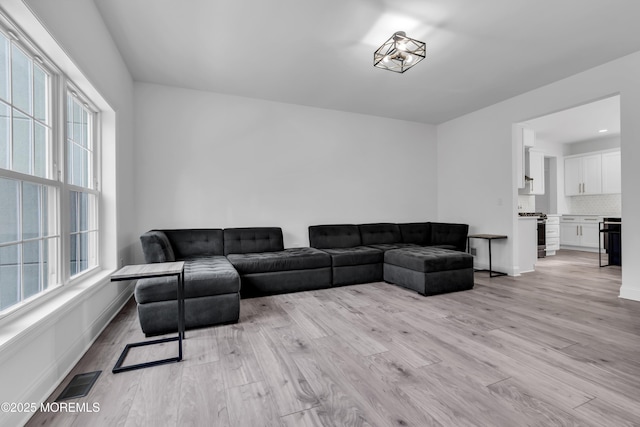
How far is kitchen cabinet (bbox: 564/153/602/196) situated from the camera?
7.20m

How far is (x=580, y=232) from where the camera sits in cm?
730

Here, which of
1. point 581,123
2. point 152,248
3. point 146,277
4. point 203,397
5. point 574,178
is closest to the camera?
point 203,397

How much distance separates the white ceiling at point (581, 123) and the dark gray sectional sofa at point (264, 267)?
2.90 metres

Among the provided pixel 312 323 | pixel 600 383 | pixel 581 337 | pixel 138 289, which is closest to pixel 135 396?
pixel 138 289

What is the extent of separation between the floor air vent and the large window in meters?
0.56

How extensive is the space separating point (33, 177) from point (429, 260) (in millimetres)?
3686

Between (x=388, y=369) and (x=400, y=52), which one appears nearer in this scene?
(x=388, y=369)

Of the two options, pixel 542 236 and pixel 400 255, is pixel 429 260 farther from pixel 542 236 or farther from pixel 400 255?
pixel 542 236

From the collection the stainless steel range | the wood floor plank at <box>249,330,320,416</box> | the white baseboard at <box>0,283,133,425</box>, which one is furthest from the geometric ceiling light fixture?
the stainless steel range

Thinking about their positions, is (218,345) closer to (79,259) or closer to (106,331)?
(106,331)

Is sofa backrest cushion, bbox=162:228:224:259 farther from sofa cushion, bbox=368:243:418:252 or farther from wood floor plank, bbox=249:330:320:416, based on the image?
A: sofa cushion, bbox=368:243:418:252

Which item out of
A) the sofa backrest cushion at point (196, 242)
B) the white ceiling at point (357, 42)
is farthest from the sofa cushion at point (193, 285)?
the white ceiling at point (357, 42)

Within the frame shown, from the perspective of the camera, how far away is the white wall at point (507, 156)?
3344 millimetres

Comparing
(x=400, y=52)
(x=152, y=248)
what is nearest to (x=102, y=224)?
(x=152, y=248)
